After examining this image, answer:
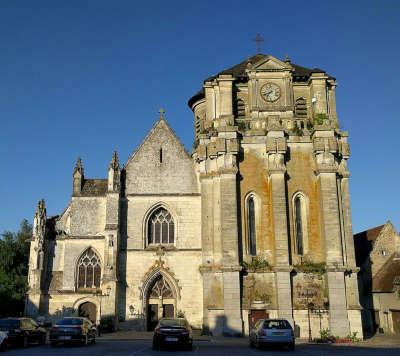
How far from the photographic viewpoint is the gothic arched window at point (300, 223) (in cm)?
3144

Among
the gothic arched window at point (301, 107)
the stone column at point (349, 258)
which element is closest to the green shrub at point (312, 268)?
the stone column at point (349, 258)

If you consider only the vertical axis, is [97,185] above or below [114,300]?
above

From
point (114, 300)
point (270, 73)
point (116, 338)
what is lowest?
point (116, 338)

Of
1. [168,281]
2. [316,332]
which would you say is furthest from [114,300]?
[316,332]

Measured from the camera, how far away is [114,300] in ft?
Result: 103

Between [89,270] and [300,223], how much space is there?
14157 mm

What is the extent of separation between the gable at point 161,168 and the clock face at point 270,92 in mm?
6695

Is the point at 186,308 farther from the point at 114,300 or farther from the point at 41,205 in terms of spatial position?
the point at 41,205

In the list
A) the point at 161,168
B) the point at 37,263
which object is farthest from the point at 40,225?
the point at 161,168

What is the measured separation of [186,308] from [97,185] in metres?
10.8

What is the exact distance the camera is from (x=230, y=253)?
99.2 ft

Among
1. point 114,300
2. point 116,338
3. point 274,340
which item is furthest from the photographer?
point 114,300

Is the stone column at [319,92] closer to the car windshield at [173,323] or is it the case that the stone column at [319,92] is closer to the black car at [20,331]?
the car windshield at [173,323]

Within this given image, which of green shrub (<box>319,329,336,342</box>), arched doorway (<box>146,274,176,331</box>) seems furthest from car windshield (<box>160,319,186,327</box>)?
arched doorway (<box>146,274,176,331</box>)
